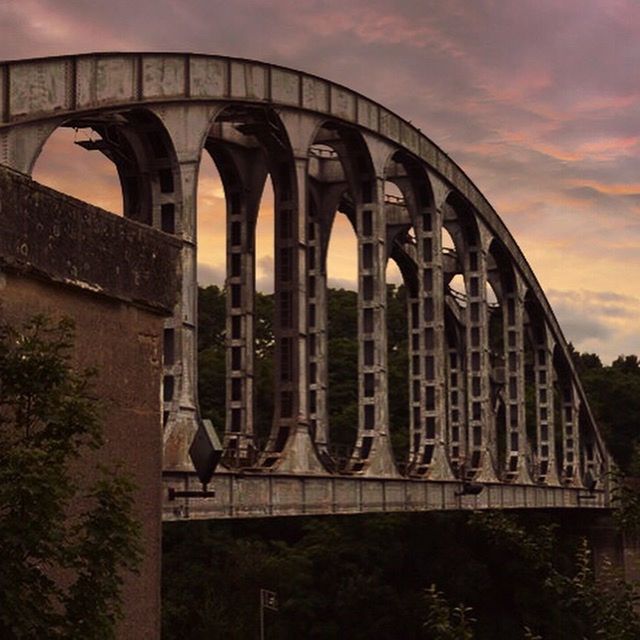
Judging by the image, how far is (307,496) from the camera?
975 inches

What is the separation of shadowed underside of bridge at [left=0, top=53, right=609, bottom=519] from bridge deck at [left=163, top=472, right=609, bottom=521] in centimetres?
4

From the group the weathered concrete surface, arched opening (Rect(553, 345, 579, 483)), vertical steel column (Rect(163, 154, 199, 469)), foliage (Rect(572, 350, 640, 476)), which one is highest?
foliage (Rect(572, 350, 640, 476))

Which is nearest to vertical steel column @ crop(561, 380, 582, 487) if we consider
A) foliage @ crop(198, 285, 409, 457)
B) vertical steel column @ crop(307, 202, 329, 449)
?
foliage @ crop(198, 285, 409, 457)

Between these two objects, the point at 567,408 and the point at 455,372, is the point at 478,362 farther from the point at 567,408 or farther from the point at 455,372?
the point at 455,372

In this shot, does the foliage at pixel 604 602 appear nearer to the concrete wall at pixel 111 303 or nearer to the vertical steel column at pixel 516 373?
the concrete wall at pixel 111 303

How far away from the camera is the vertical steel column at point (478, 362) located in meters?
39.4

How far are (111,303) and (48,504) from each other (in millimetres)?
1642

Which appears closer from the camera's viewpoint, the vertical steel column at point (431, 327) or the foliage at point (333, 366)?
the vertical steel column at point (431, 327)

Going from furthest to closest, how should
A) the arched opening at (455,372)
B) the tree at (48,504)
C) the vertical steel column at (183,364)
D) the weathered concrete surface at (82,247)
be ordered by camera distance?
the arched opening at (455,372) < the vertical steel column at (183,364) < the weathered concrete surface at (82,247) < the tree at (48,504)

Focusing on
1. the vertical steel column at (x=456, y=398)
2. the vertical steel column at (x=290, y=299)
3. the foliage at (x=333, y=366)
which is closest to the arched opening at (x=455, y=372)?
the vertical steel column at (x=456, y=398)

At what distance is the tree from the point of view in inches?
232

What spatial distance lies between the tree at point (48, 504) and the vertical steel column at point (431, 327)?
1114 inches

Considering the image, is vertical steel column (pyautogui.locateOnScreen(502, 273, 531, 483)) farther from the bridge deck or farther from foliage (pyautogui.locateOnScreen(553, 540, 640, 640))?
foliage (pyautogui.locateOnScreen(553, 540, 640, 640))

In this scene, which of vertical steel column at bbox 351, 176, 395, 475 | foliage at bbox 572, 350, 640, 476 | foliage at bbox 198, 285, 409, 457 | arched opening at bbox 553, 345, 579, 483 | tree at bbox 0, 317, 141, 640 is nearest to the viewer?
tree at bbox 0, 317, 141, 640
